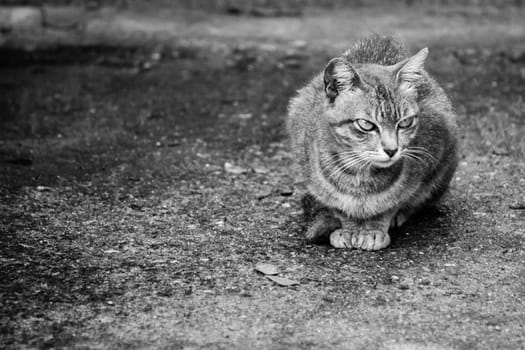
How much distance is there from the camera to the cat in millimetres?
4332

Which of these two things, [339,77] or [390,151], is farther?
[339,77]

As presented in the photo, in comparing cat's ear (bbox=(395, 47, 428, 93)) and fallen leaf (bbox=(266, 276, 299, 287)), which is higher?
cat's ear (bbox=(395, 47, 428, 93))

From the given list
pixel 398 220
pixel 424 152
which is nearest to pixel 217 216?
pixel 398 220

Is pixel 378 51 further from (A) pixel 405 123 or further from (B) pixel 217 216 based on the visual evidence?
(B) pixel 217 216

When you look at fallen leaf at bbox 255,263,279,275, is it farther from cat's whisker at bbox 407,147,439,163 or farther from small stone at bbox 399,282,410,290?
cat's whisker at bbox 407,147,439,163

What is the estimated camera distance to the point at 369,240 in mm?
4504

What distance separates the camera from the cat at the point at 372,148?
4332mm

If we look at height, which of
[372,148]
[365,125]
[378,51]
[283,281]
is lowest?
[283,281]

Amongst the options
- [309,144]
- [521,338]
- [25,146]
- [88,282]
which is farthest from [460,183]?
[25,146]

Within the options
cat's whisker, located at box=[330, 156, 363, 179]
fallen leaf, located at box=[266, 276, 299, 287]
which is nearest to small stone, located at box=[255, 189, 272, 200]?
cat's whisker, located at box=[330, 156, 363, 179]

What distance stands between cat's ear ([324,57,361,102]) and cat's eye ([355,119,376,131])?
0.21 meters

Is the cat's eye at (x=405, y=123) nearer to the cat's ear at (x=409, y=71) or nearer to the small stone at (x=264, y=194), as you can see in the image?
the cat's ear at (x=409, y=71)

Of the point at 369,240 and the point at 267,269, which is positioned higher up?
the point at 369,240

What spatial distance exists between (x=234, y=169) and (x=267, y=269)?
68.6 inches
